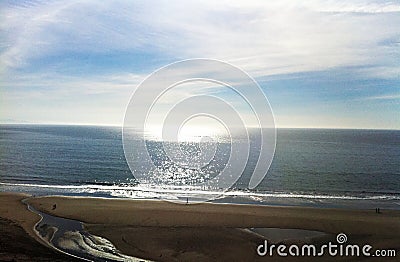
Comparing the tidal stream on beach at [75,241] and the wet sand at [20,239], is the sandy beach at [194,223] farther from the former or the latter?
the tidal stream on beach at [75,241]

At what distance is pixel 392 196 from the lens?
9492 mm

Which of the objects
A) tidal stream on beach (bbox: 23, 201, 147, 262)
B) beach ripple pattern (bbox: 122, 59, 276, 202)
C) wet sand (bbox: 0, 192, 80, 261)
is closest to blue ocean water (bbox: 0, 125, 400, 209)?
beach ripple pattern (bbox: 122, 59, 276, 202)

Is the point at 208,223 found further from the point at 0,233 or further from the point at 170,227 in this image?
the point at 0,233

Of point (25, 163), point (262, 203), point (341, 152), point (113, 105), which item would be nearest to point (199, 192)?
point (262, 203)

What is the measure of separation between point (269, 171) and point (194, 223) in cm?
643

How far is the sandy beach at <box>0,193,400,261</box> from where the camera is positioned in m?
4.98

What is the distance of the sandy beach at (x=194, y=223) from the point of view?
4.98 metres

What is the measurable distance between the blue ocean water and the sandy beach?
98 cm

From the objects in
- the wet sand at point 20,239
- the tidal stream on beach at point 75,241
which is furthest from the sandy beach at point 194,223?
the tidal stream on beach at point 75,241

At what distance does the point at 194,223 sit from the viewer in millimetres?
6148

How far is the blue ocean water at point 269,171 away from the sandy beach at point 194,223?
978mm

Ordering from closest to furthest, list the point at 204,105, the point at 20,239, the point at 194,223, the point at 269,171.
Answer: the point at 20,239 < the point at 194,223 < the point at 204,105 < the point at 269,171

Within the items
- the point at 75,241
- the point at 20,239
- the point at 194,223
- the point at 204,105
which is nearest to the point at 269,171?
the point at 204,105

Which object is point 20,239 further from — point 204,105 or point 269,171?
point 269,171
